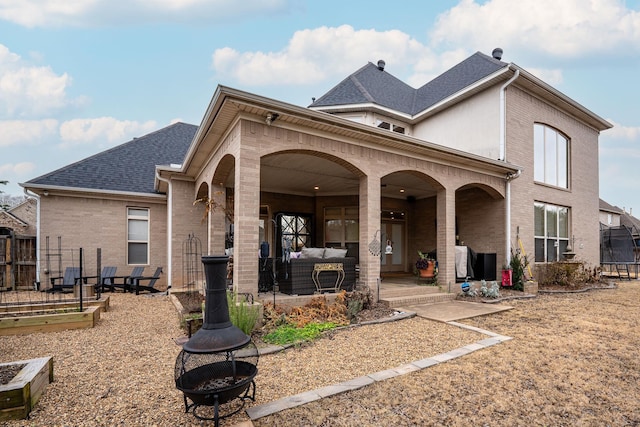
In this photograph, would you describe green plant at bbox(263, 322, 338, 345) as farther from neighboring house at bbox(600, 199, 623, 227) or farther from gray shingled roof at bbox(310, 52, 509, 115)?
neighboring house at bbox(600, 199, 623, 227)

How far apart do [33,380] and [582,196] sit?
52.1 feet

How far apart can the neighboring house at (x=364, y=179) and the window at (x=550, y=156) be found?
0.07 m

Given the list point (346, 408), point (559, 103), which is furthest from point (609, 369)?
point (559, 103)

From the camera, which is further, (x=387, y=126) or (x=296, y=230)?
(x=387, y=126)

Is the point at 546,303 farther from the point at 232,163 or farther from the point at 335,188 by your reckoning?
the point at 232,163

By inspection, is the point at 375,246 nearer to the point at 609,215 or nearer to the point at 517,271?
the point at 517,271

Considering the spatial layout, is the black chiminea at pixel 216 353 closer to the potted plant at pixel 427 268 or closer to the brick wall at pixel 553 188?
the potted plant at pixel 427 268

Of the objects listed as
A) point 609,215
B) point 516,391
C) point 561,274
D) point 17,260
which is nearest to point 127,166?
point 17,260

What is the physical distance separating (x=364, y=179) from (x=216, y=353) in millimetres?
5174

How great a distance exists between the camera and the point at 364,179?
7.04m

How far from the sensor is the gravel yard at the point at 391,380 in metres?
2.75

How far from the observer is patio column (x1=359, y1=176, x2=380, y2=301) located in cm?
688

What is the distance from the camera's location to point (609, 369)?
379 centimetres

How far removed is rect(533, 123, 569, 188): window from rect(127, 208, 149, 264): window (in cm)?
1319
